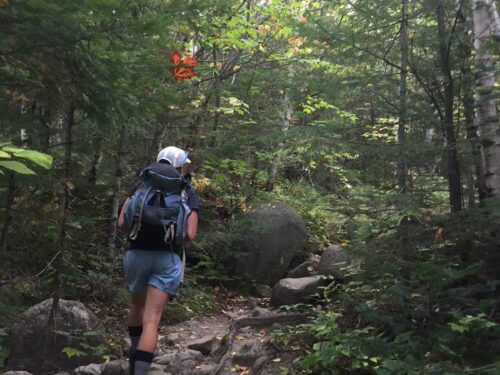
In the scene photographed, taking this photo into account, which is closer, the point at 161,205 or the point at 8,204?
the point at 161,205

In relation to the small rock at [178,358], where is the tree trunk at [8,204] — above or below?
above

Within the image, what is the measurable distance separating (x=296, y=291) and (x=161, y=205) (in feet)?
17.4

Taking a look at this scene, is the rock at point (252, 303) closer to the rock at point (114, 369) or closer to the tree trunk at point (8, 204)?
the rock at point (114, 369)

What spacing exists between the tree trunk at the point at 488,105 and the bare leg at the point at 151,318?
13.1 ft

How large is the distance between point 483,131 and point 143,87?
424 cm

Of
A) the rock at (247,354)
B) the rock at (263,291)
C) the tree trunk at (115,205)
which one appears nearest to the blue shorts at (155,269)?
the rock at (247,354)

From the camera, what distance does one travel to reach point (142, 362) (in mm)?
3754

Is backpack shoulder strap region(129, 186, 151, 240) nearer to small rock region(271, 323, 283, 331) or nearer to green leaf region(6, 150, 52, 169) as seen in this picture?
green leaf region(6, 150, 52, 169)

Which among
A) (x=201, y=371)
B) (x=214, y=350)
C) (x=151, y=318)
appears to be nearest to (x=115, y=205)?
→ (x=214, y=350)

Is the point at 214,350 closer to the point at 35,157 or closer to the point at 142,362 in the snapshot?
the point at 142,362

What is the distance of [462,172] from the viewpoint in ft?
18.4

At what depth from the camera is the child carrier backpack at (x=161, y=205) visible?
3887 millimetres

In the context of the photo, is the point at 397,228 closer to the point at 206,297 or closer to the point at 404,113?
the point at 404,113

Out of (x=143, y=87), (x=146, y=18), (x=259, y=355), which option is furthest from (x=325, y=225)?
(x=146, y=18)
